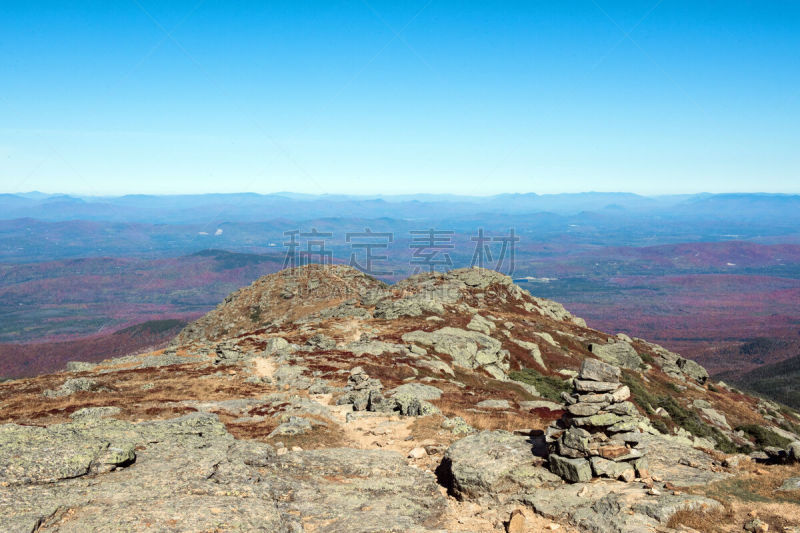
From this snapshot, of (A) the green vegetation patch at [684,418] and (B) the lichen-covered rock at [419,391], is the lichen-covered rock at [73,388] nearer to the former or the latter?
(B) the lichen-covered rock at [419,391]

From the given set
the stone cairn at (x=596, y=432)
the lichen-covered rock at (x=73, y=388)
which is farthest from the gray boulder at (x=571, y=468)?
the lichen-covered rock at (x=73, y=388)

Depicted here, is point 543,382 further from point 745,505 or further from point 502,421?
point 745,505

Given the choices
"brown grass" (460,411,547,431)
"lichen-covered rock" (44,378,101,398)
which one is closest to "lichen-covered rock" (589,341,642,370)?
"brown grass" (460,411,547,431)

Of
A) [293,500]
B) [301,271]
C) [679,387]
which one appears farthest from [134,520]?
[301,271]

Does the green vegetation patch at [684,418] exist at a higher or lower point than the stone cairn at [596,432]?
lower

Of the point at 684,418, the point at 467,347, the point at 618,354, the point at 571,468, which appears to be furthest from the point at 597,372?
the point at 618,354

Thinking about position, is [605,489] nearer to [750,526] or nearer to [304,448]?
[750,526]
